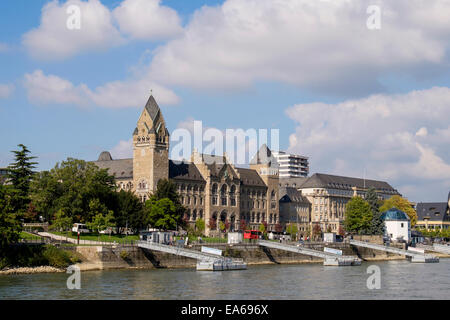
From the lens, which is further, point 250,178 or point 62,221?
point 250,178

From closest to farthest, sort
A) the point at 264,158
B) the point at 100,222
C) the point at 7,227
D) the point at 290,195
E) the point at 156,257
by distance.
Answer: the point at 7,227
the point at 156,257
the point at 100,222
the point at 264,158
the point at 290,195

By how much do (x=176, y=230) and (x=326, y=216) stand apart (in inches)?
3267

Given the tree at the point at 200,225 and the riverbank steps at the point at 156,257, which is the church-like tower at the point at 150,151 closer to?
the tree at the point at 200,225

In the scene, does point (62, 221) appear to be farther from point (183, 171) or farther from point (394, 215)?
point (394, 215)

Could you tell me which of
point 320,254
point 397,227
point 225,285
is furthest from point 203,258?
point 397,227

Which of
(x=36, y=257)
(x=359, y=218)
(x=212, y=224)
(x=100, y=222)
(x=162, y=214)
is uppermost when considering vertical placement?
(x=162, y=214)

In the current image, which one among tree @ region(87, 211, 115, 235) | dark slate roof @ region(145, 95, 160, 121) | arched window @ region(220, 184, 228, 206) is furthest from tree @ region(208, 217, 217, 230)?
tree @ region(87, 211, 115, 235)

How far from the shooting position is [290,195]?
620ft

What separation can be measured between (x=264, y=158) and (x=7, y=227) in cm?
10747

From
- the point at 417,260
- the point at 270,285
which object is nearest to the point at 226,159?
the point at 417,260

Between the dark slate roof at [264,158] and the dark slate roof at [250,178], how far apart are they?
462 centimetres

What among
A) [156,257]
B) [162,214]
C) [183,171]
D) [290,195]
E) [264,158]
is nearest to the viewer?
[156,257]

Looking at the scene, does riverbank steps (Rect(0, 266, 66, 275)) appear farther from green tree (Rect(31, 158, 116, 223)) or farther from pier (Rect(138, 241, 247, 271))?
green tree (Rect(31, 158, 116, 223))
